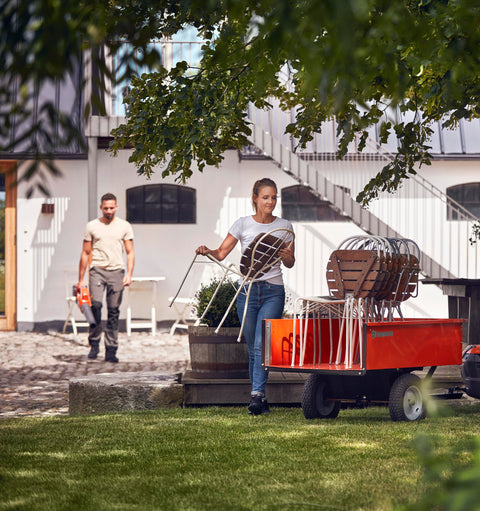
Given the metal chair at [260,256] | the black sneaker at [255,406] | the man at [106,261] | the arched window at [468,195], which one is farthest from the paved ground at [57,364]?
the arched window at [468,195]

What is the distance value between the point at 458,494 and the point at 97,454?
12.6ft

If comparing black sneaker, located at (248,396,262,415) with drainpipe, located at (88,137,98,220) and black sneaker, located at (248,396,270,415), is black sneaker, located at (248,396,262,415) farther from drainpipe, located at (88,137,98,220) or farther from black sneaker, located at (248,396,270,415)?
drainpipe, located at (88,137,98,220)

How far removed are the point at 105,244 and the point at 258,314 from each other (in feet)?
13.6

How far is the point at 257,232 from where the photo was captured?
690 cm

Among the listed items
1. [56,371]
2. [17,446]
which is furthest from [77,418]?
[56,371]

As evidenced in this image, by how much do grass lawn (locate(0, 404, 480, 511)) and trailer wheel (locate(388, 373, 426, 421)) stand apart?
0.35 ft

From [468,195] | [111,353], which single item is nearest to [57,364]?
[111,353]

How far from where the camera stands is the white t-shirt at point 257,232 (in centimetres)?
683

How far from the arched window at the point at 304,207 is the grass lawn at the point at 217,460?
382 inches

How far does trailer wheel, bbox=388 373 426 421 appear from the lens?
20.9 ft

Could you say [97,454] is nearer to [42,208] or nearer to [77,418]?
[77,418]

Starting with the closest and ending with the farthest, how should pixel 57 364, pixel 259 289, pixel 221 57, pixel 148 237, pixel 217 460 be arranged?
1. pixel 221 57
2. pixel 217 460
3. pixel 259 289
4. pixel 57 364
5. pixel 148 237

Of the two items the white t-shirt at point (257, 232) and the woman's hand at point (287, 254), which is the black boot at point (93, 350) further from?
the woman's hand at point (287, 254)

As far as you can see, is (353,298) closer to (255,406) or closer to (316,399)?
(316,399)
